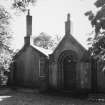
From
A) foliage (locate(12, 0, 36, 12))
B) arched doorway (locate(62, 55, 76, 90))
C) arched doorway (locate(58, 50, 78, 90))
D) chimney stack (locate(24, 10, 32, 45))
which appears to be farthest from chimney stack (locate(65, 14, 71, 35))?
foliage (locate(12, 0, 36, 12))

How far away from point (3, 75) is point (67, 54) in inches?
443

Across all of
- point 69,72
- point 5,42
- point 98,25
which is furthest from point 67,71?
point 98,25

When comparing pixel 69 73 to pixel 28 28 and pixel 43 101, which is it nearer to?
pixel 43 101

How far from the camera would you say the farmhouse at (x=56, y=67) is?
2000 cm

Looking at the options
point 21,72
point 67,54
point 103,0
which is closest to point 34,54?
point 21,72

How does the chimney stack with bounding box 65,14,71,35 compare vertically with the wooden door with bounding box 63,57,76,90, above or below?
above

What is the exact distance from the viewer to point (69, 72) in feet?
71.4

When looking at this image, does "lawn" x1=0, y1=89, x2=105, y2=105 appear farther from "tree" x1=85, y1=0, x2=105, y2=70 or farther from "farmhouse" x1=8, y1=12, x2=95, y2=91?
"tree" x1=85, y1=0, x2=105, y2=70

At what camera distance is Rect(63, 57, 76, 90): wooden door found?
843 inches

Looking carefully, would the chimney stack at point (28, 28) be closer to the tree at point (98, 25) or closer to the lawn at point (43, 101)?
the lawn at point (43, 101)

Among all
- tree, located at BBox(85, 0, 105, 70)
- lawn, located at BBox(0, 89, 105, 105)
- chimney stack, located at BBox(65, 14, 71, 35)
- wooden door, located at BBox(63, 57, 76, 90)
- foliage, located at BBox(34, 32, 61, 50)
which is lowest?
lawn, located at BBox(0, 89, 105, 105)

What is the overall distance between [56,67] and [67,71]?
1.46 meters

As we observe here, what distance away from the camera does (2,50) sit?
21203 mm

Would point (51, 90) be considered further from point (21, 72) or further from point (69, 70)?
point (21, 72)
